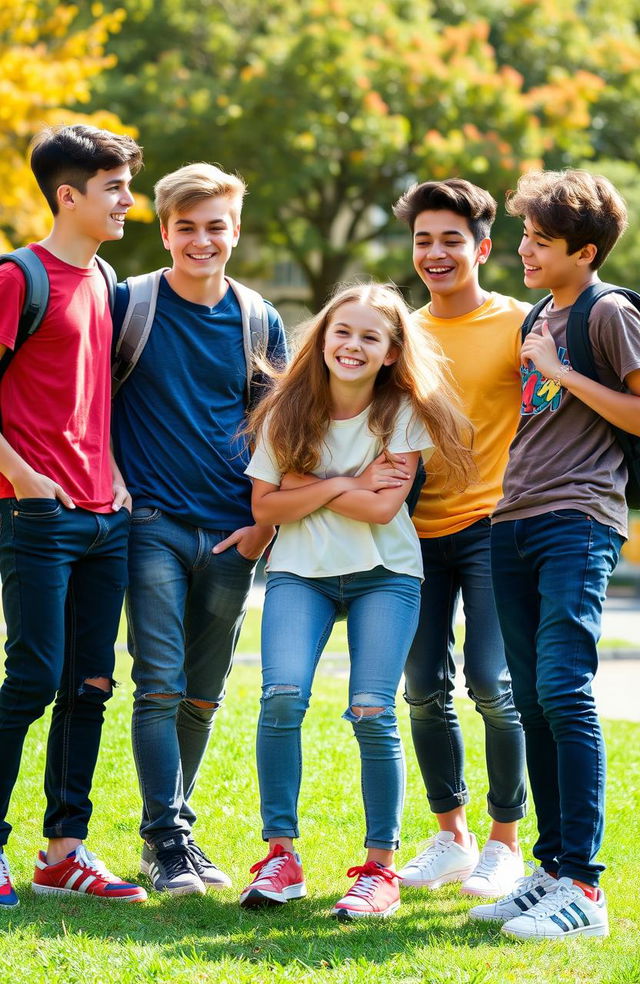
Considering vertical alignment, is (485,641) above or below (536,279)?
below

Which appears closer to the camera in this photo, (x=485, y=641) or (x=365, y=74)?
(x=485, y=641)

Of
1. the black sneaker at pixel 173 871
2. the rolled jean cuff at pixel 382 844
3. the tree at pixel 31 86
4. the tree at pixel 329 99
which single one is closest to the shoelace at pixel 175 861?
the black sneaker at pixel 173 871

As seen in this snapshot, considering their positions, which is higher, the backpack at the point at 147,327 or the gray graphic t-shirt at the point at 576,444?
the backpack at the point at 147,327

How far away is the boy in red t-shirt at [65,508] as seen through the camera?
4.01m

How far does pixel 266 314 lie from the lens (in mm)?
4648

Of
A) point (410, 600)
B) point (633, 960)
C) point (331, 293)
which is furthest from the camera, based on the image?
point (331, 293)

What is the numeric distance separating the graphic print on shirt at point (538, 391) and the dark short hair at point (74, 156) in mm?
1516

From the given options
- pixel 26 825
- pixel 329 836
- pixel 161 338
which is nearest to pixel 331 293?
pixel 161 338

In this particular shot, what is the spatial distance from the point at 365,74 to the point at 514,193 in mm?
17950

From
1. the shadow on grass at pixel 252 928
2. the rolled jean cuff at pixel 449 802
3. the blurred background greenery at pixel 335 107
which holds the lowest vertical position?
the shadow on grass at pixel 252 928

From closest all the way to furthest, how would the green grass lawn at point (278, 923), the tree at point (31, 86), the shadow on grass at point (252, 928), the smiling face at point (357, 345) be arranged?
the green grass lawn at point (278, 923) → the shadow on grass at point (252, 928) → the smiling face at point (357, 345) → the tree at point (31, 86)

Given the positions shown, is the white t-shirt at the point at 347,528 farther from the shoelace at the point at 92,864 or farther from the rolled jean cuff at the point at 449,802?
the shoelace at the point at 92,864

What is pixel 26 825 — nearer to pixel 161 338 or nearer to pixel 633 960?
pixel 161 338

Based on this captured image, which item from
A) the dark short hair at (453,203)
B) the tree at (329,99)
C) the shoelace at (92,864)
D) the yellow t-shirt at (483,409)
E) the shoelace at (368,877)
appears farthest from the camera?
the tree at (329,99)
